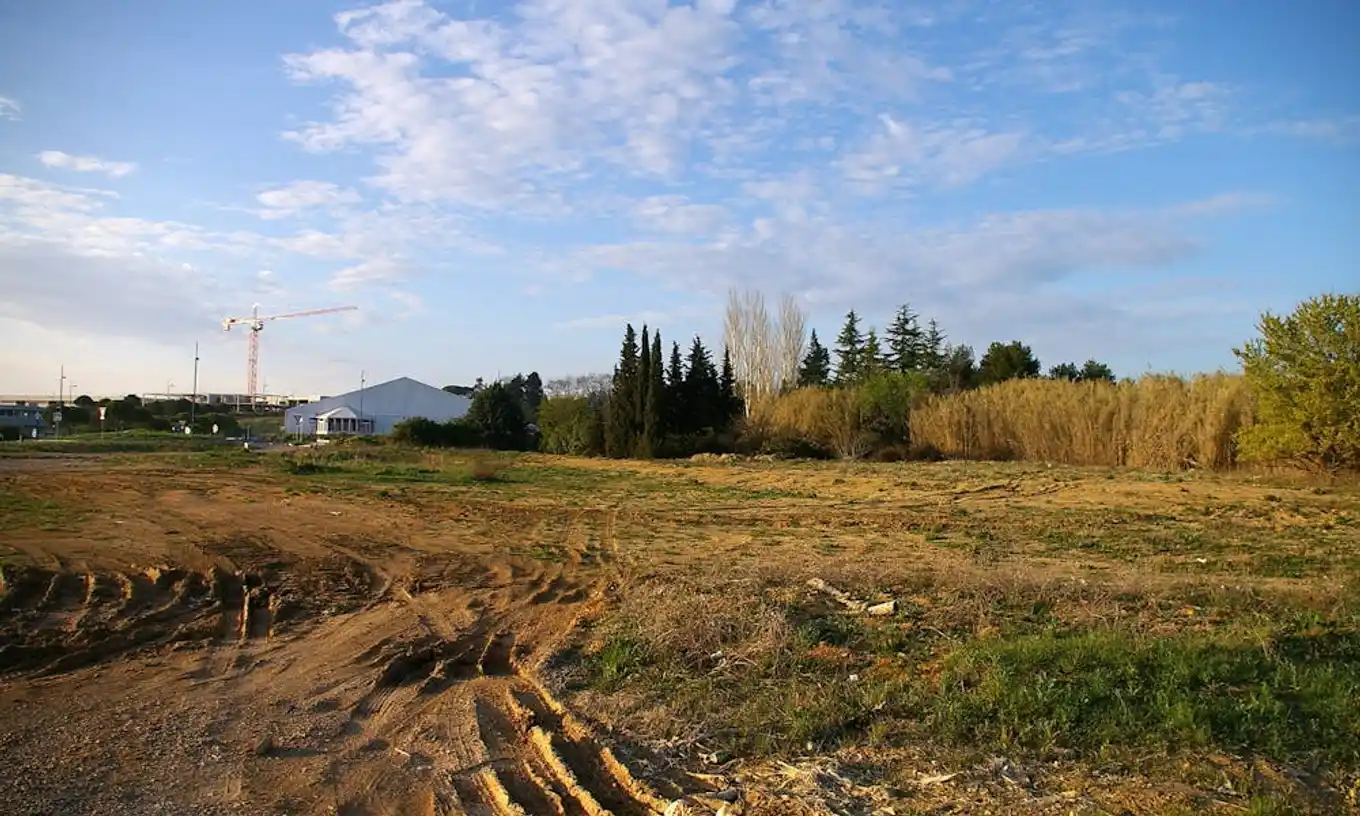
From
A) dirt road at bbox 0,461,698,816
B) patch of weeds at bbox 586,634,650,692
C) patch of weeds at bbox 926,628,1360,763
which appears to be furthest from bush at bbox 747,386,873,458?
patch of weeds at bbox 926,628,1360,763

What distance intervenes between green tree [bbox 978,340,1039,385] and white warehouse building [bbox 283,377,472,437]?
4238cm

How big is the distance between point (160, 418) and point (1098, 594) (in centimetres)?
8842

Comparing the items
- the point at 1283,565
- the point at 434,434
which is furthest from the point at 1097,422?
the point at 434,434

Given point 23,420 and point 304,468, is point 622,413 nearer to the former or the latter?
point 304,468

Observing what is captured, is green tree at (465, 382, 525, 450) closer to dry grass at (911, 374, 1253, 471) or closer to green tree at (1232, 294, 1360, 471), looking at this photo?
dry grass at (911, 374, 1253, 471)

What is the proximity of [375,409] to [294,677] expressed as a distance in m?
77.8

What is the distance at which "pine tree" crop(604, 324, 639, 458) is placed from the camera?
47.2 m

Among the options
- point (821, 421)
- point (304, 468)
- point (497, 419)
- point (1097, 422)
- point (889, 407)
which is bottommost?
point (304, 468)

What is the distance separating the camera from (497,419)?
5894 centimetres

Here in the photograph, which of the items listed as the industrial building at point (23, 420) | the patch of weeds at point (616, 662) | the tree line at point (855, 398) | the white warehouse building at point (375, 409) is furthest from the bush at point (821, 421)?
the industrial building at point (23, 420)

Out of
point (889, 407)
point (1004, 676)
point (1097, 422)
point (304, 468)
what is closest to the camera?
point (1004, 676)

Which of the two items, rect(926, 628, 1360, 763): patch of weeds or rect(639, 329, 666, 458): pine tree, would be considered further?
rect(639, 329, 666, 458): pine tree

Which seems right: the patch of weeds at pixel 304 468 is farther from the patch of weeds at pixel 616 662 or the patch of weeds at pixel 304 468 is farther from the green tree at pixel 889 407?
the patch of weeds at pixel 616 662

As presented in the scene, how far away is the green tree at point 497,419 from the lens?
5828cm
